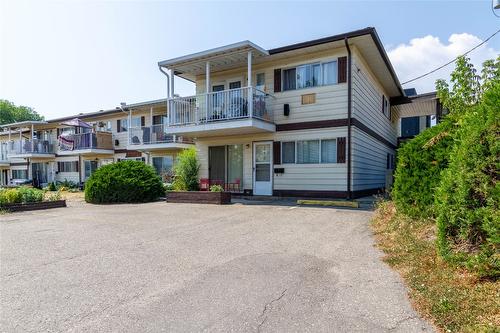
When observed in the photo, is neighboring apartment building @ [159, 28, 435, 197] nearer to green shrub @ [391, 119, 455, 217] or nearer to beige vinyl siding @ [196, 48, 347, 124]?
beige vinyl siding @ [196, 48, 347, 124]

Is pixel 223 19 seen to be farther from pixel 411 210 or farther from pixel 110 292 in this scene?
pixel 110 292

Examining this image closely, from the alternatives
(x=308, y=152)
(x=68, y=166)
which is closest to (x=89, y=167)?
(x=68, y=166)

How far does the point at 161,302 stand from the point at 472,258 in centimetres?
346

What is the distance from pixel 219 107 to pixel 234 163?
2.99m

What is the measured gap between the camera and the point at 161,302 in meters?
3.49

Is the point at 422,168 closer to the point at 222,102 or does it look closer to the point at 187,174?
the point at 222,102

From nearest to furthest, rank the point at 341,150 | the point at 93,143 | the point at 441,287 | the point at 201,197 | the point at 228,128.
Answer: the point at 441,287 → the point at 341,150 → the point at 201,197 → the point at 228,128 → the point at 93,143

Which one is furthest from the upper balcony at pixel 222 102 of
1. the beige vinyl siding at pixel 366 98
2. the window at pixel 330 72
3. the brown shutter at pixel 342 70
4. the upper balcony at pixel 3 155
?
the upper balcony at pixel 3 155

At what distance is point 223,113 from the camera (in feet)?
44.2

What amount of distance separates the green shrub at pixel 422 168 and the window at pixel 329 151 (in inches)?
210

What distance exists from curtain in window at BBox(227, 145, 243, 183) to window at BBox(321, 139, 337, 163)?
3.98m

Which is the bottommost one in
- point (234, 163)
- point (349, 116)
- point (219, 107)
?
point (234, 163)

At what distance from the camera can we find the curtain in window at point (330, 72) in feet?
41.9

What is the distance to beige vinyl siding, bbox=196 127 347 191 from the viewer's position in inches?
495
